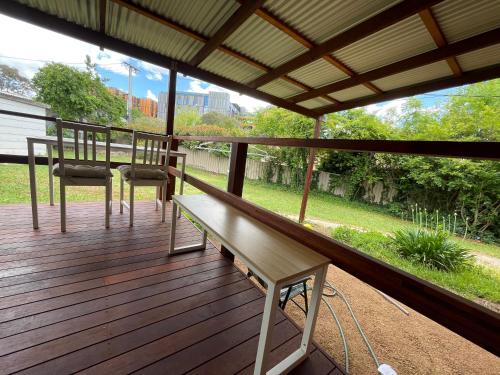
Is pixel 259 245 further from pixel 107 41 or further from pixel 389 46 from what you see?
pixel 107 41

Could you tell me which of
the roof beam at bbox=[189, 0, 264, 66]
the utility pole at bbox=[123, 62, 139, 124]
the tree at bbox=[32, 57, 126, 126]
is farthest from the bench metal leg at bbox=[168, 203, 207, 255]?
the utility pole at bbox=[123, 62, 139, 124]

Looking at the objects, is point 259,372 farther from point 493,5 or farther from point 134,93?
point 134,93

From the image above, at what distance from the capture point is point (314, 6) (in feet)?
7.00

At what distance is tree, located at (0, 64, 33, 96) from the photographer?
225 inches

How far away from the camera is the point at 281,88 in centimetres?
422

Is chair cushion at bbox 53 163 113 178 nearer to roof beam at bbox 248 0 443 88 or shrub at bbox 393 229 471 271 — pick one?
roof beam at bbox 248 0 443 88

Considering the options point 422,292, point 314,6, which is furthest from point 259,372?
point 314,6

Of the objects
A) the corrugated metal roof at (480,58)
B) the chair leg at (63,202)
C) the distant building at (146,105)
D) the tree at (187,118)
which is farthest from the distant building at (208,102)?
the chair leg at (63,202)

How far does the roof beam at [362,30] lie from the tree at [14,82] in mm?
7185

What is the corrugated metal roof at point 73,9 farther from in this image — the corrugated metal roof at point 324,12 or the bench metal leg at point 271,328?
the bench metal leg at point 271,328

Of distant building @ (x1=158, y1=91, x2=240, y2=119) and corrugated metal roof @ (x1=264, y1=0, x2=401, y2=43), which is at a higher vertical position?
distant building @ (x1=158, y1=91, x2=240, y2=119)

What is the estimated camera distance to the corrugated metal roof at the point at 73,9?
2.24 metres

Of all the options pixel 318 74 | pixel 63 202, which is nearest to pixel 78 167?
pixel 63 202

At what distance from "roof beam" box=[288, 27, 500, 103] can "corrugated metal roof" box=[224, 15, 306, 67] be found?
1.19 metres
